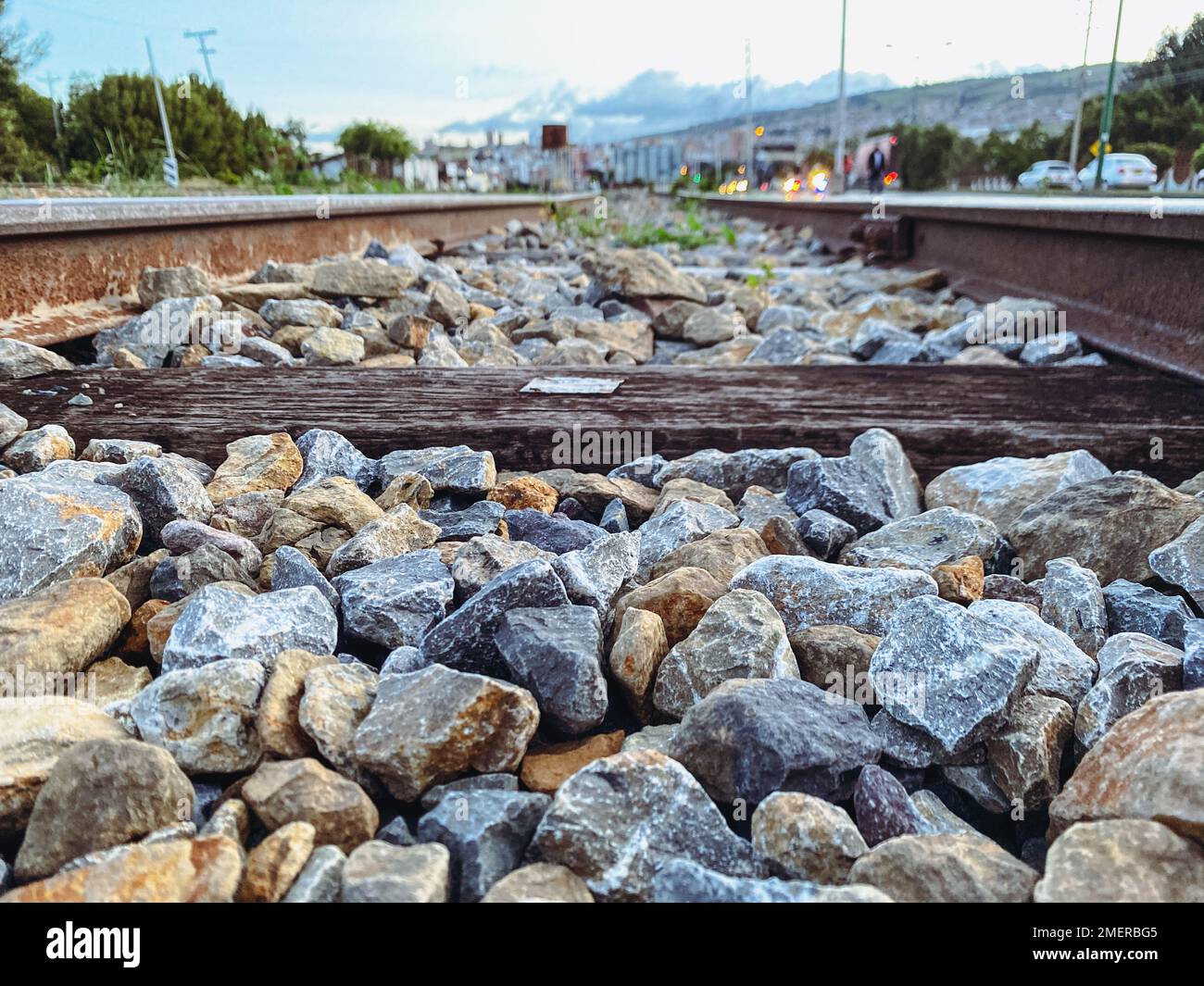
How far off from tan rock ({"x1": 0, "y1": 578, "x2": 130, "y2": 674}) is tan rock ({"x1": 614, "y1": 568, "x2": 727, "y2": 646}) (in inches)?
34.0

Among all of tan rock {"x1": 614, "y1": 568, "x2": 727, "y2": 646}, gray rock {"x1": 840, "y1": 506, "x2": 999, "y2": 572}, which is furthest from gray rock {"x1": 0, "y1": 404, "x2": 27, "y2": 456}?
gray rock {"x1": 840, "y1": 506, "x2": 999, "y2": 572}

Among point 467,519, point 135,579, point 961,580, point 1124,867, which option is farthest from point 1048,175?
point 1124,867

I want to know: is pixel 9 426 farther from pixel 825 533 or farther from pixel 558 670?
pixel 825 533

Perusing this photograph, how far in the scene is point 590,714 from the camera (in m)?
1.36

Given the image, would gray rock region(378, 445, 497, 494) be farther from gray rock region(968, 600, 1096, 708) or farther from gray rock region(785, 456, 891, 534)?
gray rock region(968, 600, 1096, 708)

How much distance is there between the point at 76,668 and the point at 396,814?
2.12 feet

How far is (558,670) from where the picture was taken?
1365mm

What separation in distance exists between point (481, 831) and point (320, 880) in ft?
0.63

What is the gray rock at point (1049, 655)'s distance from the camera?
1445mm

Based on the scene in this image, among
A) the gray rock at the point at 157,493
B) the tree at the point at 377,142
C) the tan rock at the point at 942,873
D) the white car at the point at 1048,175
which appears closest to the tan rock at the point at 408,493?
the gray rock at the point at 157,493

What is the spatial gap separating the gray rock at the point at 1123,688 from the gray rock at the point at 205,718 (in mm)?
1182

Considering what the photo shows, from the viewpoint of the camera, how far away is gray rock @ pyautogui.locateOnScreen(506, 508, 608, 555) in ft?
6.54

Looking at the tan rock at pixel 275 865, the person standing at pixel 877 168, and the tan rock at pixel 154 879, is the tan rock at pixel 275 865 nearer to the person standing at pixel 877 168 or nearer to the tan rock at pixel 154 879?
the tan rock at pixel 154 879

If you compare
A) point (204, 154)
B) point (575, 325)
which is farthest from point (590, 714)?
point (204, 154)
